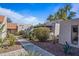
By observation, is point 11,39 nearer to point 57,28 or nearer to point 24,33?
point 24,33

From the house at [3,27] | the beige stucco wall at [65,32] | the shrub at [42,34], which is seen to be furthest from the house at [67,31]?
the house at [3,27]

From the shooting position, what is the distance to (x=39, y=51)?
41.0ft

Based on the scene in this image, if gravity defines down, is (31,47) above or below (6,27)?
below

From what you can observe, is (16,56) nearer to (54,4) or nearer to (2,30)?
(2,30)

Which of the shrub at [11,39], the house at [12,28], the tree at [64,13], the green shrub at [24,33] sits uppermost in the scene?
the tree at [64,13]

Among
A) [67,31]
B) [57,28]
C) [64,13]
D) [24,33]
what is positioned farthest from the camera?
[67,31]

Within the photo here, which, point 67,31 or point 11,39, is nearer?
point 11,39

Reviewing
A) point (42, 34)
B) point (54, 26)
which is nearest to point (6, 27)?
point (54, 26)

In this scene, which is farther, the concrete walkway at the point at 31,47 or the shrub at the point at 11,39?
the shrub at the point at 11,39

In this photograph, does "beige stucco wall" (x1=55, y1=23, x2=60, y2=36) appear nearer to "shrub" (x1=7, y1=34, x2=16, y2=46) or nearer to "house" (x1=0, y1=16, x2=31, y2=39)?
"house" (x1=0, y1=16, x2=31, y2=39)

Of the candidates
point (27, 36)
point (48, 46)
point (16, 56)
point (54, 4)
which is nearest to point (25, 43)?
point (27, 36)

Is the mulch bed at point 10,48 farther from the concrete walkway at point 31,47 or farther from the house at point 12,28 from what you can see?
the house at point 12,28

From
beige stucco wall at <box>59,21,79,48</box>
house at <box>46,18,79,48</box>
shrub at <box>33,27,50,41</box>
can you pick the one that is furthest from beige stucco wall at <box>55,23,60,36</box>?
shrub at <box>33,27,50,41</box>

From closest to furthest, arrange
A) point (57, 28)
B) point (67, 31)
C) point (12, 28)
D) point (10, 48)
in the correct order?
point (12, 28) < point (10, 48) < point (57, 28) < point (67, 31)
